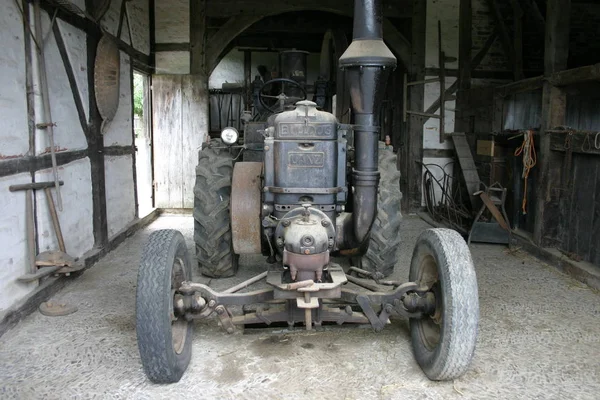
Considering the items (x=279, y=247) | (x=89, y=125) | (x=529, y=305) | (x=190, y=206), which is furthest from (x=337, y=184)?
(x=190, y=206)

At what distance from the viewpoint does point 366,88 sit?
269 centimetres

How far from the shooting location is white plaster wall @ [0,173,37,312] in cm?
308

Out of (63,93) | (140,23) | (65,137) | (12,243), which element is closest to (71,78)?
(63,93)

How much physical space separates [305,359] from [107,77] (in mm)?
3435

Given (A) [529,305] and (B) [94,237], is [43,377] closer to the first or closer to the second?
(B) [94,237]

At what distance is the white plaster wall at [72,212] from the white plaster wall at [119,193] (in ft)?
1.78

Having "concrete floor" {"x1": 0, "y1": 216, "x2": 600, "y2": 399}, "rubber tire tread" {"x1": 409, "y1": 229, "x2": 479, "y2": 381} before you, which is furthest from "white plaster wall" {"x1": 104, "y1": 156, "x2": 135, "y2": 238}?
"rubber tire tread" {"x1": 409, "y1": 229, "x2": 479, "y2": 381}

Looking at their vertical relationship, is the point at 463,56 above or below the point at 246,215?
above

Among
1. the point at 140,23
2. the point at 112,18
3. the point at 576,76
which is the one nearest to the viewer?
the point at 576,76

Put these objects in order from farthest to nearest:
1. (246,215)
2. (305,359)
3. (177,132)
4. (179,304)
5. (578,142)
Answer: (177,132), (578,142), (246,215), (305,359), (179,304)

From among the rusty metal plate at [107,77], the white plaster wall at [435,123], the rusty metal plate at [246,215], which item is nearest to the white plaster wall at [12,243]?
the rusty metal plate at [246,215]

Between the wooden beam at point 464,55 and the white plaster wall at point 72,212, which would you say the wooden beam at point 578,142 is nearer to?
the wooden beam at point 464,55

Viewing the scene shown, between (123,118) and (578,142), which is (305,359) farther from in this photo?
(123,118)

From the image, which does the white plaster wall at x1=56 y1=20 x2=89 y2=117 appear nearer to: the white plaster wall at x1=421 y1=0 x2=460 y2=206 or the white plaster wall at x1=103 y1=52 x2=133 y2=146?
the white plaster wall at x1=103 y1=52 x2=133 y2=146
